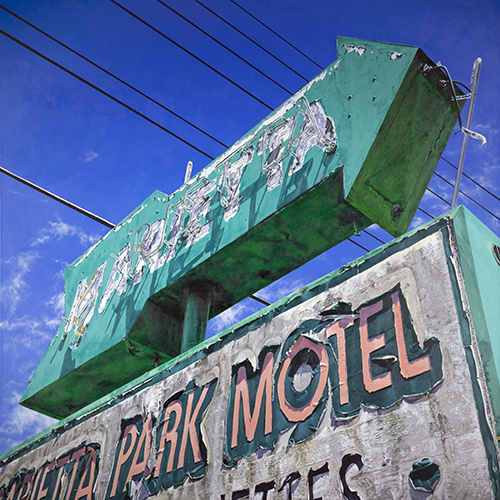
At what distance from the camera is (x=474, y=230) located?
432 centimetres

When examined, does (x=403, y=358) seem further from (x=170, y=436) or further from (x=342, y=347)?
(x=170, y=436)

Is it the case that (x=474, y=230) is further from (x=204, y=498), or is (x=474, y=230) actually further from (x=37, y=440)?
(x=37, y=440)

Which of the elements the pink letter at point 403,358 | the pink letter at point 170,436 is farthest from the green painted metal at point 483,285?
the pink letter at point 170,436

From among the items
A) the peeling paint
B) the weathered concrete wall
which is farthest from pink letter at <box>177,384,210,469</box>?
the peeling paint

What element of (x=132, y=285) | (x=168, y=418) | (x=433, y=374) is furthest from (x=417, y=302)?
(x=132, y=285)

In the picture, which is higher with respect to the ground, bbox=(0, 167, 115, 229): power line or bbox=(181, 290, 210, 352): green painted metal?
bbox=(0, 167, 115, 229): power line

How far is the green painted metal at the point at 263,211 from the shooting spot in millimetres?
7141

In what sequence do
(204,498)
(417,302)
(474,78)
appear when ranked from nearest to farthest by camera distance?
(417,302) → (204,498) → (474,78)

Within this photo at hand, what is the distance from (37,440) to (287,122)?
581cm

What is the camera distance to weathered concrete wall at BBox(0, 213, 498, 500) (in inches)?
142

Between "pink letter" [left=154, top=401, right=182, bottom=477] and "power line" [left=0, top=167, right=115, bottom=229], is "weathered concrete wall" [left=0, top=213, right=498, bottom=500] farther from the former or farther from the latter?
"power line" [left=0, top=167, right=115, bottom=229]

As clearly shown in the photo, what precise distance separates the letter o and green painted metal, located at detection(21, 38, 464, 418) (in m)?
2.64

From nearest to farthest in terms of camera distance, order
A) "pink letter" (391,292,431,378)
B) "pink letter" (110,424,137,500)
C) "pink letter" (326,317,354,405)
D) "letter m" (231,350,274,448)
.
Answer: "pink letter" (391,292,431,378), "pink letter" (326,317,354,405), "letter m" (231,350,274,448), "pink letter" (110,424,137,500)

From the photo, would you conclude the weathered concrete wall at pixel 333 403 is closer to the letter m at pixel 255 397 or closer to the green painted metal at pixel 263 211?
the letter m at pixel 255 397
